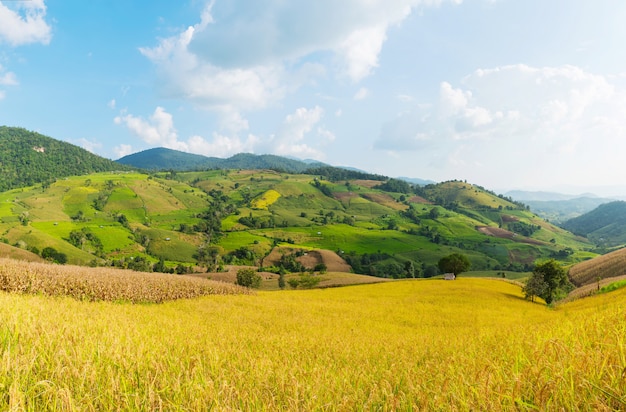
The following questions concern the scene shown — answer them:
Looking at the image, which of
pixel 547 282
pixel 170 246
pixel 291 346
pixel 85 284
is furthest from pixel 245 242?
pixel 291 346

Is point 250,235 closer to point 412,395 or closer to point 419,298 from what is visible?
point 419,298

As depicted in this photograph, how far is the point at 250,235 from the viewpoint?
196250 millimetres

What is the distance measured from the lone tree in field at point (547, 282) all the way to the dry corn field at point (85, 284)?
43.2 metres

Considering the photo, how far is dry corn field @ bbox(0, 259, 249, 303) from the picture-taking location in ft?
63.1

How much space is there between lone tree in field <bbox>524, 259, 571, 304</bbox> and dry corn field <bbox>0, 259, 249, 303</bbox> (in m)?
43.2

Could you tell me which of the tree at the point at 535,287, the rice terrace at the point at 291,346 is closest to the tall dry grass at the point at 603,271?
the rice terrace at the point at 291,346

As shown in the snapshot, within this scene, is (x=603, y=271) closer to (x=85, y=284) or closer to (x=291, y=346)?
(x=291, y=346)

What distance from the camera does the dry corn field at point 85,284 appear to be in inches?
757

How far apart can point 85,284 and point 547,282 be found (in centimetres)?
5278

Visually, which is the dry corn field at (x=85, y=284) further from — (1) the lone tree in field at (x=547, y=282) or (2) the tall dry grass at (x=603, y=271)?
(2) the tall dry grass at (x=603, y=271)

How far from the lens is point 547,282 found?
46406mm

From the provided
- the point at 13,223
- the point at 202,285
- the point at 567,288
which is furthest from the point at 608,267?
the point at 13,223

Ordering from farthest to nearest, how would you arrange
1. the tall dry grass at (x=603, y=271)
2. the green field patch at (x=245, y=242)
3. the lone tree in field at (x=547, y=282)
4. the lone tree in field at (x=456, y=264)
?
the green field patch at (x=245, y=242)
the lone tree in field at (x=456, y=264)
the tall dry grass at (x=603, y=271)
the lone tree in field at (x=547, y=282)

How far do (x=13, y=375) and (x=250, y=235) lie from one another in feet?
641
